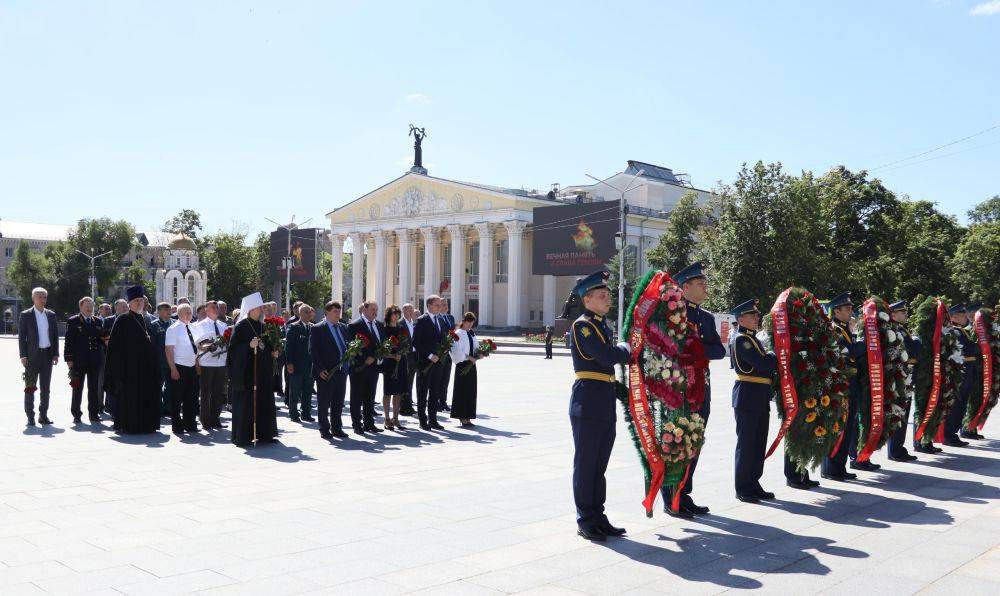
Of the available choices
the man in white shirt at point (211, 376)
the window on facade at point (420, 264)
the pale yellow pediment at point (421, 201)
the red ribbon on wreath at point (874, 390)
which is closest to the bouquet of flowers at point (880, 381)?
the red ribbon on wreath at point (874, 390)

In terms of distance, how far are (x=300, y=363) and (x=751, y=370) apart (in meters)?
8.58

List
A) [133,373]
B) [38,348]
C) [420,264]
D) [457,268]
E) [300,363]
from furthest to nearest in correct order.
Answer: [420,264] → [457,268] → [300,363] → [38,348] → [133,373]

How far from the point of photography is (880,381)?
31.3ft

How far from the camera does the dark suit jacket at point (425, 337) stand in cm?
1366

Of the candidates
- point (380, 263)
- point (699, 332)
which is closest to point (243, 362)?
point (699, 332)

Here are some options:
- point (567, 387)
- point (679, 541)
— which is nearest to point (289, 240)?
point (567, 387)

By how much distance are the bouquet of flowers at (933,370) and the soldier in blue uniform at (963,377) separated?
0.62m

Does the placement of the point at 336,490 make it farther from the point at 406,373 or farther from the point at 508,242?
the point at 508,242

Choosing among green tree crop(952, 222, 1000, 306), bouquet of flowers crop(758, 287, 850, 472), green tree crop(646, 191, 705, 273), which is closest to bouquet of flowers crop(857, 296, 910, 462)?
bouquet of flowers crop(758, 287, 850, 472)

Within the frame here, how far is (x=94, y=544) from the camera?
6094 millimetres

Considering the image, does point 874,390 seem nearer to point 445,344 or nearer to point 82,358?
point 445,344

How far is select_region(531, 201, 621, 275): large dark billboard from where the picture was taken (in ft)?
166

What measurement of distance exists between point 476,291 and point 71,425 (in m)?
58.3

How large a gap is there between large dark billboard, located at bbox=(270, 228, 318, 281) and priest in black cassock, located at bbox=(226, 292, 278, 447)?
5289 cm
